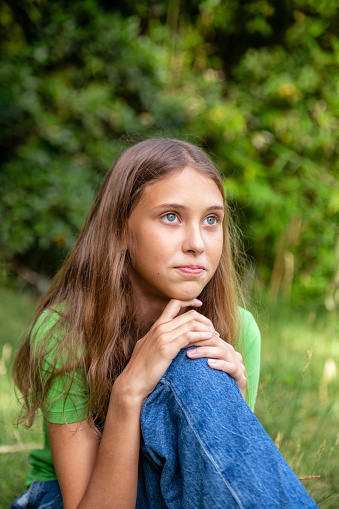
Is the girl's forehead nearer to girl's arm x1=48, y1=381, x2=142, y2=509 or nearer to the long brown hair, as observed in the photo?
the long brown hair

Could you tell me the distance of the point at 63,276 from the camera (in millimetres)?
1788

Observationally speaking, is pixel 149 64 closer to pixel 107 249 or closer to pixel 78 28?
pixel 78 28

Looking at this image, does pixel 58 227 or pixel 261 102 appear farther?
pixel 261 102

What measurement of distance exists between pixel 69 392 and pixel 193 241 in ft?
1.89

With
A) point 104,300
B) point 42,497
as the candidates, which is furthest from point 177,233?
point 42,497

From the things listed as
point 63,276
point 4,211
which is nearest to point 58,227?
point 4,211

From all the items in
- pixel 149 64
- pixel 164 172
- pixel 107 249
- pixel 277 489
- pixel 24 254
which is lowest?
pixel 24 254

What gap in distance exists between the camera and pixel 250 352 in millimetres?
1829

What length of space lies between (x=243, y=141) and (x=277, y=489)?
14.7 feet

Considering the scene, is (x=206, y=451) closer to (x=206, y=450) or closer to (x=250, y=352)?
(x=206, y=450)

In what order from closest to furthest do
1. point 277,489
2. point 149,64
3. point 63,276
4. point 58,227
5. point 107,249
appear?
point 277,489, point 107,249, point 63,276, point 58,227, point 149,64

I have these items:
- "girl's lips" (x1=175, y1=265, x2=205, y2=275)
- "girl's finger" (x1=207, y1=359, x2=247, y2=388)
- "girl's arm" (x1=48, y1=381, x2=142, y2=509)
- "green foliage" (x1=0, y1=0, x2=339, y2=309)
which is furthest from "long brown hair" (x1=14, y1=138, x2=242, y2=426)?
"green foliage" (x1=0, y1=0, x2=339, y2=309)

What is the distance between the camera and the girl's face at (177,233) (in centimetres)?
146

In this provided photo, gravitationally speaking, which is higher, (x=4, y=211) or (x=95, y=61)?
(x=95, y=61)
